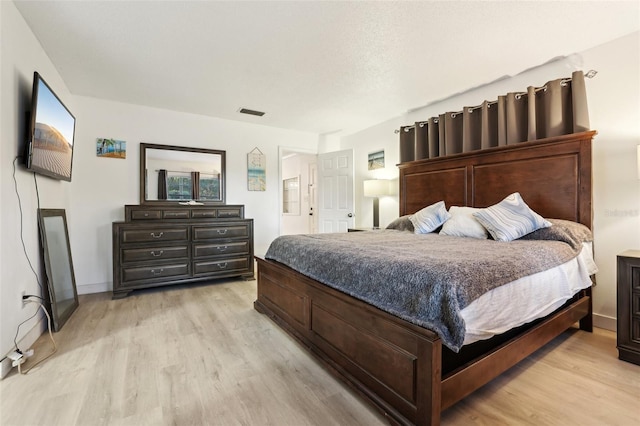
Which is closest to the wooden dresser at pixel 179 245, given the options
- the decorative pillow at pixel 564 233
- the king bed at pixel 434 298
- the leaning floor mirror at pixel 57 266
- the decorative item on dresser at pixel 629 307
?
the leaning floor mirror at pixel 57 266

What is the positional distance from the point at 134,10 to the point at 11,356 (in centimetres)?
238

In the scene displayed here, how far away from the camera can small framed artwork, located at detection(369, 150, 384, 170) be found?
4.62 meters

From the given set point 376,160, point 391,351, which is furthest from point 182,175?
point 391,351

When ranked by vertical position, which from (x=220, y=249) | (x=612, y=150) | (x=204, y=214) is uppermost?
(x=612, y=150)

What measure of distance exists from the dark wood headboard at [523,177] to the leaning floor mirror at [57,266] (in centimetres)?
379

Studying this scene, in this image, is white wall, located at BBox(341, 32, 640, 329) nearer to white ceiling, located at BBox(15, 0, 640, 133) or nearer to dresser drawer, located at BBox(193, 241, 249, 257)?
white ceiling, located at BBox(15, 0, 640, 133)

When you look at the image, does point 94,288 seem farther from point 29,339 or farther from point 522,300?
point 522,300

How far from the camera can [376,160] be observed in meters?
4.71

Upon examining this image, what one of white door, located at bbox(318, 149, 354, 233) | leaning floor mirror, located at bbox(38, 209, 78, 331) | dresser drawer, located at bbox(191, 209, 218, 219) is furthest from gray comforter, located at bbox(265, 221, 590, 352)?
white door, located at bbox(318, 149, 354, 233)

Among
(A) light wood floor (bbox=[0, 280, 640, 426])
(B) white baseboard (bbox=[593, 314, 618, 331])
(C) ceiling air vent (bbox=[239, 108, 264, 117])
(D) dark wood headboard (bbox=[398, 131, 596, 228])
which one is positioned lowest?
(A) light wood floor (bbox=[0, 280, 640, 426])

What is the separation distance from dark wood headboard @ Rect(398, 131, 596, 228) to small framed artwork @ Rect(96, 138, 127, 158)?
383 cm

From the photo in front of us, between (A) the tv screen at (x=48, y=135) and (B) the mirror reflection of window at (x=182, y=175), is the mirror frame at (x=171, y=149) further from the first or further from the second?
(A) the tv screen at (x=48, y=135)

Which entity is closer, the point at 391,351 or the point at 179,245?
the point at 391,351

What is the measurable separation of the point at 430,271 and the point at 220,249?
319 centimetres
